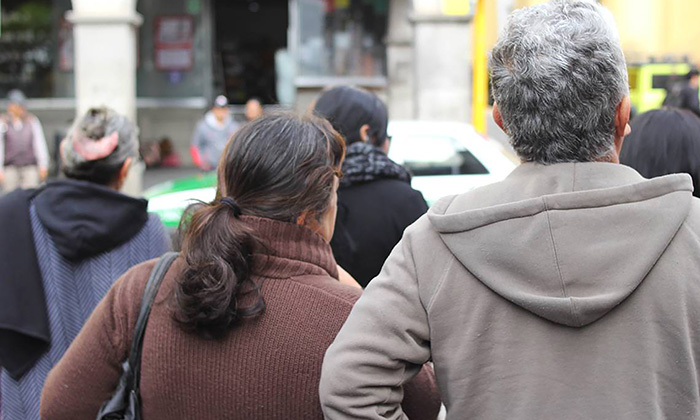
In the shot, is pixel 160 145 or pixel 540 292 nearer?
pixel 540 292

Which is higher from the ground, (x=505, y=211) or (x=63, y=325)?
(x=505, y=211)

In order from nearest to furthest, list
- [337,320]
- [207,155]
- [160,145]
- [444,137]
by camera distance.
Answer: [337,320] → [444,137] → [207,155] → [160,145]

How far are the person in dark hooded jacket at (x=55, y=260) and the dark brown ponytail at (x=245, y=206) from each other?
0.90 m

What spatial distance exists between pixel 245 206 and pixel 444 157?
653cm

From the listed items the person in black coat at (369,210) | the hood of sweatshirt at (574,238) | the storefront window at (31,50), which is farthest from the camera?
the storefront window at (31,50)

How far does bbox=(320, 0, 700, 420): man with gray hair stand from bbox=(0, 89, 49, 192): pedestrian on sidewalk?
37.9ft

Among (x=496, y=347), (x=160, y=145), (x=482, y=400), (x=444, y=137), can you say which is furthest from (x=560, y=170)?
(x=160, y=145)

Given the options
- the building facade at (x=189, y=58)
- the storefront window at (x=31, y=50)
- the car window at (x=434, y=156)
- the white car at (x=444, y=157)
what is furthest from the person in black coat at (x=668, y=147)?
the storefront window at (x=31, y=50)

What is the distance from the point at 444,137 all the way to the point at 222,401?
6775 mm

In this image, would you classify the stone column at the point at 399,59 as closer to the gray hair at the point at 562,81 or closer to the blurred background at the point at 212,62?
the blurred background at the point at 212,62

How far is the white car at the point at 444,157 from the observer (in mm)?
8136

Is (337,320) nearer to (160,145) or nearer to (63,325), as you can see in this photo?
(63,325)

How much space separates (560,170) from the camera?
1623 millimetres

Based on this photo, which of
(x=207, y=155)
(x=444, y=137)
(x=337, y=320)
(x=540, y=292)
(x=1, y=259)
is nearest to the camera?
(x=540, y=292)
